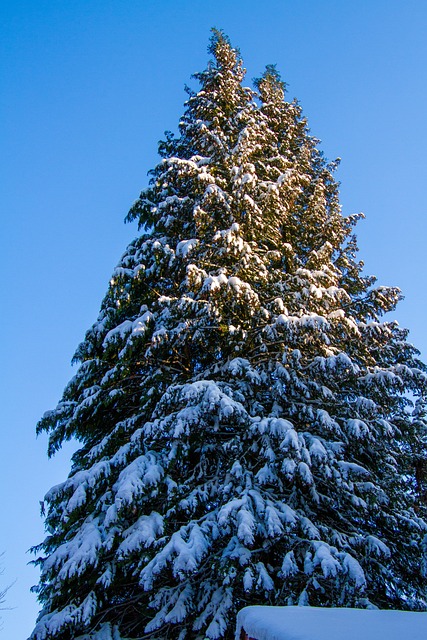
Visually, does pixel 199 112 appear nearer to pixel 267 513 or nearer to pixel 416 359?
pixel 416 359

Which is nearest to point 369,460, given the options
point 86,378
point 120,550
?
point 120,550

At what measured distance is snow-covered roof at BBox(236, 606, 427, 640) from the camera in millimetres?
2203

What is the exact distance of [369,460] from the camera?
939 centimetres

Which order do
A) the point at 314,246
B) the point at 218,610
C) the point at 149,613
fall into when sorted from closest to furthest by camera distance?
1. the point at 218,610
2. the point at 149,613
3. the point at 314,246

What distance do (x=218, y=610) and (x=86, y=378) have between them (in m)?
4.97

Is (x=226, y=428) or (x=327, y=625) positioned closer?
(x=327, y=625)

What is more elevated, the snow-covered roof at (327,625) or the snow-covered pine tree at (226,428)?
the snow-covered pine tree at (226,428)

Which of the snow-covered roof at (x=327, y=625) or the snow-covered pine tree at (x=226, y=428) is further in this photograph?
the snow-covered pine tree at (x=226, y=428)

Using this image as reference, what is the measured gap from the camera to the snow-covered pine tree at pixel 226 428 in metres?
6.52

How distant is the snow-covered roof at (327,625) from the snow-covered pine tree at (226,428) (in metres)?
3.04

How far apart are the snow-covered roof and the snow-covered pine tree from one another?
3.04 metres

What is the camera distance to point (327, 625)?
2.47 metres

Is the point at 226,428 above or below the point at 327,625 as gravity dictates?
above

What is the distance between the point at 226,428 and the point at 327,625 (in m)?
6.43
